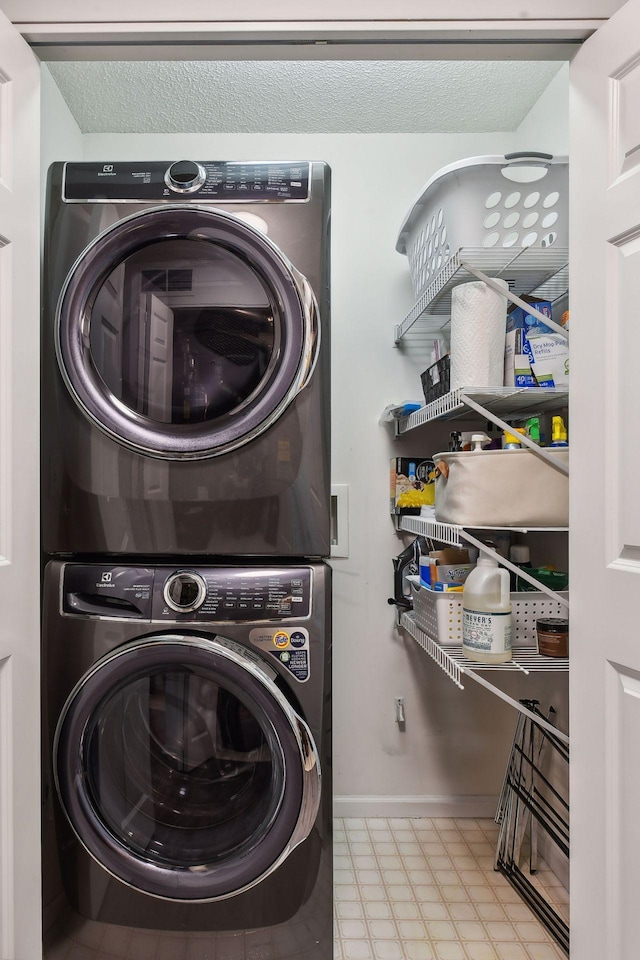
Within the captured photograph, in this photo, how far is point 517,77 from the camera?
→ 178 cm

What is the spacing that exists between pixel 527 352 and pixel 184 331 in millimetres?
837

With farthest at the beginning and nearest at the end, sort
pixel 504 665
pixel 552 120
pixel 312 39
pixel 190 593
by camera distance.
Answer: pixel 552 120 < pixel 504 665 < pixel 190 593 < pixel 312 39

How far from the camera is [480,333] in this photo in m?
1.43

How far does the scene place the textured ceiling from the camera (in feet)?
5.73

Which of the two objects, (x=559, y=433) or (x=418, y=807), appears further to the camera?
(x=418, y=807)

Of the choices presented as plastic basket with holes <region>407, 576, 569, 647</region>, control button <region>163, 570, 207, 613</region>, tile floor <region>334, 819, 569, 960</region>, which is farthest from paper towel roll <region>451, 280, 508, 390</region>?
tile floor <region>334, 819, 569, 960</region>

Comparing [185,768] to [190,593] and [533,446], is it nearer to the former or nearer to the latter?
[190,593]

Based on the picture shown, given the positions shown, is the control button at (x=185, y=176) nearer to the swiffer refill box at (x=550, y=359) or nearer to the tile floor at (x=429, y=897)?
the swiffer refill box at (x=550, y=359)

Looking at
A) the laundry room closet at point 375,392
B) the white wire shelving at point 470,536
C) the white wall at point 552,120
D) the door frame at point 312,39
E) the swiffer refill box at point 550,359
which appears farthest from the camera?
the laundry room closet at point 375,392

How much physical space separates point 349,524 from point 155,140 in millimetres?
1490

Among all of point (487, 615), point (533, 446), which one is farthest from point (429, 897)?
point (533, 446)

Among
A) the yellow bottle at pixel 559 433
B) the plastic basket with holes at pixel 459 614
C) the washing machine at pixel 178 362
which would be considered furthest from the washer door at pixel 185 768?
the yellow bottle at pixel 559 433

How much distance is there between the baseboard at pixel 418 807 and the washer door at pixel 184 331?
4.57ft

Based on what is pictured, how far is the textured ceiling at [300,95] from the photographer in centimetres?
175
